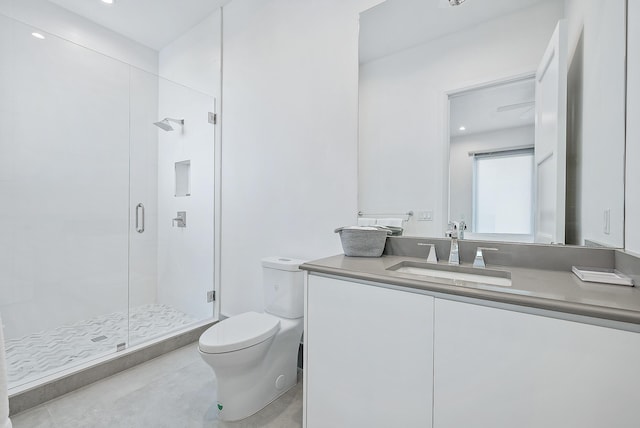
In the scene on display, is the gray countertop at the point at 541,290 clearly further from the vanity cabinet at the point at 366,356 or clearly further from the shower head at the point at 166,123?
the shower head at the point at 166,123

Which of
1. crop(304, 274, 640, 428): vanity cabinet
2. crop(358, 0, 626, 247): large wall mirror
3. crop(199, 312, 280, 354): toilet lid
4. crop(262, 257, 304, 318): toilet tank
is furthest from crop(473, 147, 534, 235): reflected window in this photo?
crop(199, 312, 280, 354): toilet lid

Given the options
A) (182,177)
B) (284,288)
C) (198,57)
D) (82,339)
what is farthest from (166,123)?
(284,288)

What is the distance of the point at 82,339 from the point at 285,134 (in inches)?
84.9

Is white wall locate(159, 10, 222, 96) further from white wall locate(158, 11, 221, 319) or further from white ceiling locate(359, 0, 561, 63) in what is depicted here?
white ceiling locate(359, 0, 561, 63)

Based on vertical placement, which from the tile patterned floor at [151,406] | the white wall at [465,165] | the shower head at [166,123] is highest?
the shower head at [166,123]

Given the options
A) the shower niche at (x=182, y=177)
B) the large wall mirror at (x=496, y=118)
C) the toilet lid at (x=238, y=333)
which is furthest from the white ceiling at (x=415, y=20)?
the shower niche at (x=182, y=177)

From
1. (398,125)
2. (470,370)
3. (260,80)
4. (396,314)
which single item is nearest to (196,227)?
(260,80)

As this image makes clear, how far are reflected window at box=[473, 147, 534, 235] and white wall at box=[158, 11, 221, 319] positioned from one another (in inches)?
83.0

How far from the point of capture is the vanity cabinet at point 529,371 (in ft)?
2.13

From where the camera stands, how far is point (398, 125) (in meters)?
1.55

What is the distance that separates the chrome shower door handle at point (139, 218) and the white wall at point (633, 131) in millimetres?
3002

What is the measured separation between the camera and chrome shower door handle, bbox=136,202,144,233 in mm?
2432

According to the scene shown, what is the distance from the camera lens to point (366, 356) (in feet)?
3.35

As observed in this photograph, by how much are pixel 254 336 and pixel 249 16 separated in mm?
2398
